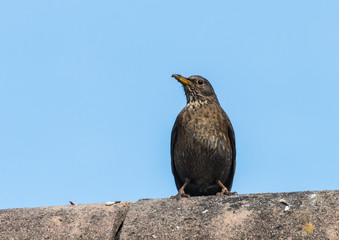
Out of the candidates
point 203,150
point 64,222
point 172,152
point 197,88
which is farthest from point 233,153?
point 64,222

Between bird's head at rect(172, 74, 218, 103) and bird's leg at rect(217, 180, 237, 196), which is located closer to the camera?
bird's leg at rect(217, 180, 237, 196)

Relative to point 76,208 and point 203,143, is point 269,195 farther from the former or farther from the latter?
point 203,143

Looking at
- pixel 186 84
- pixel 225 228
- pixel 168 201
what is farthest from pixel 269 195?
pixel 186 84

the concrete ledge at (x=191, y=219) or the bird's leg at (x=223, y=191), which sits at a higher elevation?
the concrete ledge at (x=191, y=219)

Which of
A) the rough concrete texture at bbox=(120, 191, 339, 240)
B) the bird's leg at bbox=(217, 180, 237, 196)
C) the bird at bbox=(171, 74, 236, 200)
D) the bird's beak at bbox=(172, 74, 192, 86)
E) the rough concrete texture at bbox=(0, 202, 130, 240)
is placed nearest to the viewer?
the rough concrete texture at bbox=(120, 191, 339, 240)

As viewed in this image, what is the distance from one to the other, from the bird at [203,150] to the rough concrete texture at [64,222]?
2.17 meters

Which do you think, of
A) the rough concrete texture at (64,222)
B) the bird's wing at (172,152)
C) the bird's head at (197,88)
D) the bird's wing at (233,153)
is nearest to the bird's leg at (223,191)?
the bird's wing at (233,153)

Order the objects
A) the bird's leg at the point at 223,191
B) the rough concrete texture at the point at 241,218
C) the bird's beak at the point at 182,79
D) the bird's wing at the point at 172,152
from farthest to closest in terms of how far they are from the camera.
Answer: the bird's beak at the point at 182,79, the bird's wing at the point at 172,152, the bird's leg at the point at 223,191, the rough concrete texture at the point at 241,218

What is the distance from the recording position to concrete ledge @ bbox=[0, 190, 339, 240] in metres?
2.74

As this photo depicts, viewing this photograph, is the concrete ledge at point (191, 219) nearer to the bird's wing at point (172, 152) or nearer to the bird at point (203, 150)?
the bird at point (203, 150)

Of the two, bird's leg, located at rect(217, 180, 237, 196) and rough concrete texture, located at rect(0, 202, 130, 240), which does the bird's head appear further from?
rough concrete texture, located at rect(0, 202, 130, 240)

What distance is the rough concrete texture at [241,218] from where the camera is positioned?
8.87 feet

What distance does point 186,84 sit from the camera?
6223 mm

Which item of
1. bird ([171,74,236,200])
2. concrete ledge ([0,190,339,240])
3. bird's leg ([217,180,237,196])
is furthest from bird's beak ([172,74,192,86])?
concrete ledge ([0,190,339,240])
